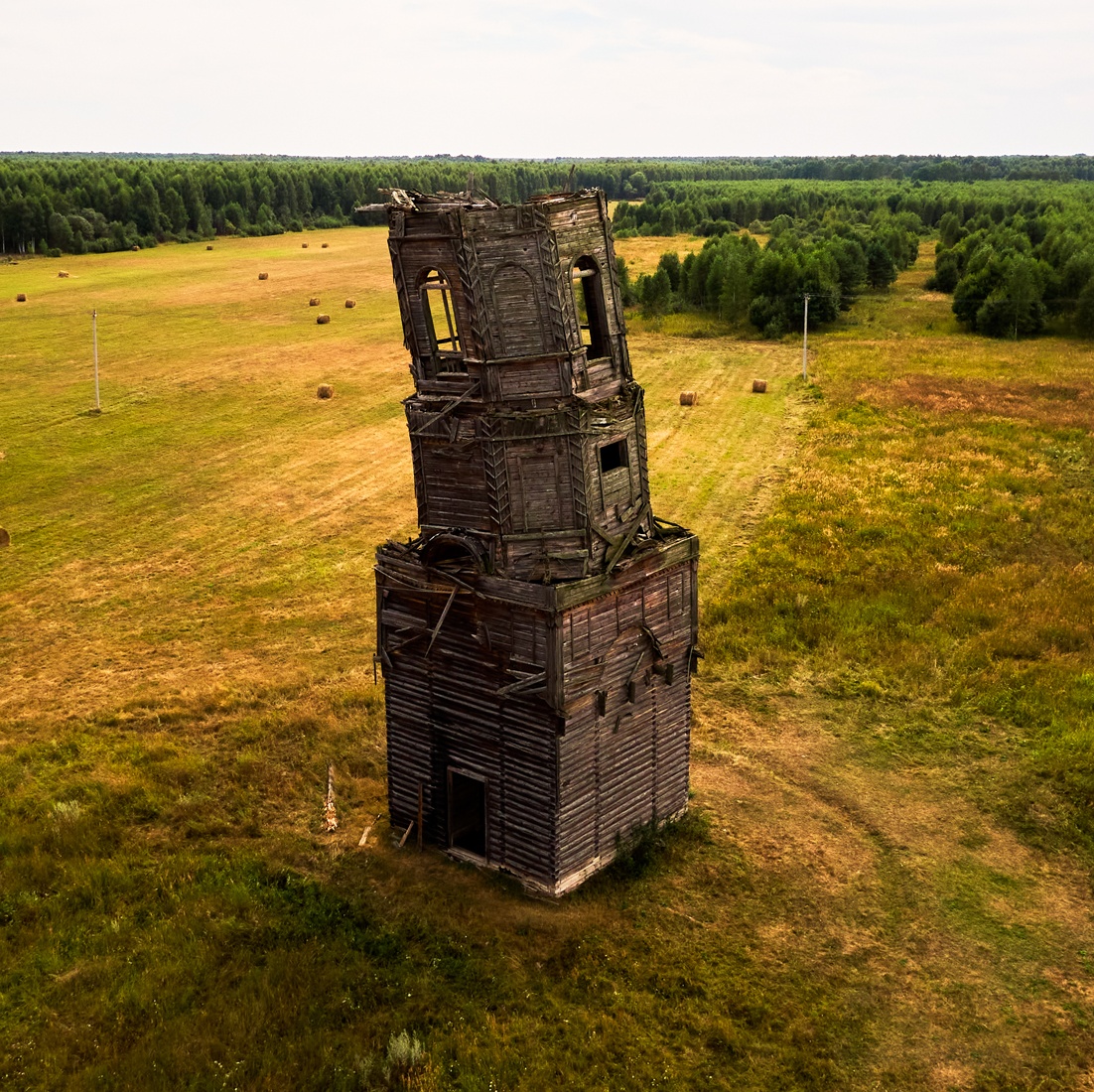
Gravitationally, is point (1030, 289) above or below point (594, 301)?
below

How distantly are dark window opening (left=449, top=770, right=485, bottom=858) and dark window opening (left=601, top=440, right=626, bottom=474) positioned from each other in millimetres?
6457

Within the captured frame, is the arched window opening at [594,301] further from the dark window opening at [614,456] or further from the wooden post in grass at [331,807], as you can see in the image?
the wooden post in grass at [331,807]

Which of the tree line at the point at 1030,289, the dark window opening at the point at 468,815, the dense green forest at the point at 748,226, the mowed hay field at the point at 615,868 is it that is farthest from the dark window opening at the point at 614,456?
the tree line at the point at 1030,289

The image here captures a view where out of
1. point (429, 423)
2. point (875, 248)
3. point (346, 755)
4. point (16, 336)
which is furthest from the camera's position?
point (875, 248)

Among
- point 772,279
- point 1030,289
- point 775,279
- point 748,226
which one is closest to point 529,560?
point 775,279

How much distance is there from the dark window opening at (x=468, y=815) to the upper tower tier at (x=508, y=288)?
7497 mm

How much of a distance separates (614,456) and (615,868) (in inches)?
298

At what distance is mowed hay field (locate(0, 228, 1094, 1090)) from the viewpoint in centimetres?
1545

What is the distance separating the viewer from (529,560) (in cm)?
1806

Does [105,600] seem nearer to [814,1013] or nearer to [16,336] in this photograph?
[814,1013]

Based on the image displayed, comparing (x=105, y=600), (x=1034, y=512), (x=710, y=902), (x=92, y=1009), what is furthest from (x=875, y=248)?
(x=92, y=1009)

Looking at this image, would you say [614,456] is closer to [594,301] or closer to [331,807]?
[594,301]

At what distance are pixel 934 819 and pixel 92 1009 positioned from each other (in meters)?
15.6

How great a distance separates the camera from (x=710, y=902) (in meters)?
18.4
